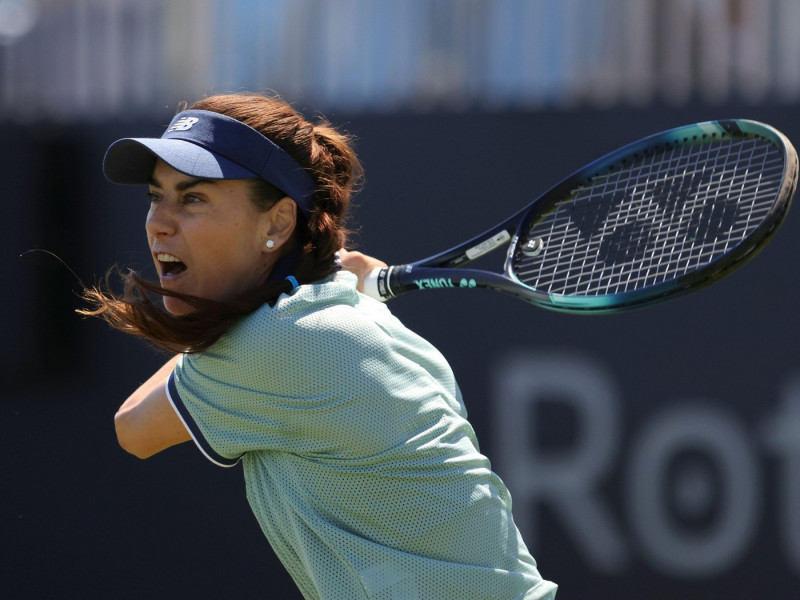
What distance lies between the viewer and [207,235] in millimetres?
1996

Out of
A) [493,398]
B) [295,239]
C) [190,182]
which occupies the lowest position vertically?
[493,398]

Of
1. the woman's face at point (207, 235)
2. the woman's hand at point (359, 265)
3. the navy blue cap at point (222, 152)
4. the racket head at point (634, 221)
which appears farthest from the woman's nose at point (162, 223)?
the racket head at point (634, 221)

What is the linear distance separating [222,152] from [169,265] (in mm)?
244

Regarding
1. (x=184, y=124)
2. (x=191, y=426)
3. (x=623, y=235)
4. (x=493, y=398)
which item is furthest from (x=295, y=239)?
(x=493, y=398)

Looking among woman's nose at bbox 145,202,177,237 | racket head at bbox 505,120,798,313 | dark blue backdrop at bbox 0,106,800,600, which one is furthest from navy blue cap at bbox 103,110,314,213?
dark blue backdrop at bbox 0,106,800,600

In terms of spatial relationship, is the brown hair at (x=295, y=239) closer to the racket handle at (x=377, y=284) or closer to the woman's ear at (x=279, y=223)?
the woman's ear at (x=279, y=223)

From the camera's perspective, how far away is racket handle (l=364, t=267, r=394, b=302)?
8.23 feet

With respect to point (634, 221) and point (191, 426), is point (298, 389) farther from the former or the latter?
point (634, 221)

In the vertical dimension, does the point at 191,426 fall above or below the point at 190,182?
below

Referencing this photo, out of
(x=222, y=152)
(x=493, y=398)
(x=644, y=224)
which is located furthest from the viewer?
(x=493, y=398)

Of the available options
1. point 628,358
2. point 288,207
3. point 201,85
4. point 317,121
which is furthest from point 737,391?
point 288,207

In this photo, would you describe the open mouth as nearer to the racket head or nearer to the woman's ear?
the woman's ear

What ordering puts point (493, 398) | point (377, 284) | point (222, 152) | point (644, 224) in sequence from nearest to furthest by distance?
point (222, 152), point (377, 284), point (644, 224), point (493, 398)

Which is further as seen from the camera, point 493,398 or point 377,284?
point 493,398
